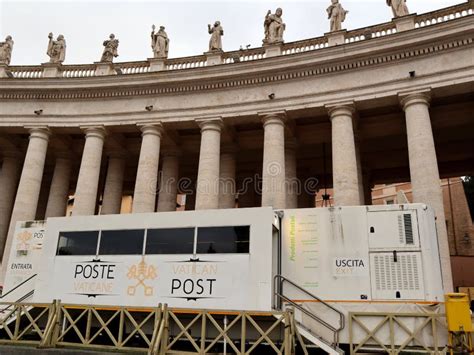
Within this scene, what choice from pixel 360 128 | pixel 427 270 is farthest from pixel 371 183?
pixel 427 270

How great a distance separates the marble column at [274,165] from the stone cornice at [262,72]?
7.95 feet

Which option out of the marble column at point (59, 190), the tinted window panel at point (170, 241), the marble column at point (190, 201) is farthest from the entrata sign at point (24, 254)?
the marble column at point (190, 201)

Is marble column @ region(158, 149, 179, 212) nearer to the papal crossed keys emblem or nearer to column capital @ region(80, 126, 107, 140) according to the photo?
column capital @ region(80, 126, 107, 140)

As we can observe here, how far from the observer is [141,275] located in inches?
433

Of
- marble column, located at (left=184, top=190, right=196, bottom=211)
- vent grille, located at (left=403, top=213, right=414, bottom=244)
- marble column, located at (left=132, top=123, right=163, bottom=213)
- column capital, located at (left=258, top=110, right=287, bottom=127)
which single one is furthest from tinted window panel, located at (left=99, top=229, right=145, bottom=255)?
marble column, located at (left=184, top=190, right=196, bottom=211)

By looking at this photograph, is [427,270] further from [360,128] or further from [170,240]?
[360,128]

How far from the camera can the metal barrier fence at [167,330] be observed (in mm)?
9102

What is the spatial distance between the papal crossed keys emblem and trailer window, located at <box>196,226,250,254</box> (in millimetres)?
1435

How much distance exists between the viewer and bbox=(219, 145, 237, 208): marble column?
73.5 feet

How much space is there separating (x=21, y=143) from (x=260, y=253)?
2248cm

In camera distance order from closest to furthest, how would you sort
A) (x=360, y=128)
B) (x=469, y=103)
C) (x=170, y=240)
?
1. (x=170, y=240)
2. (x=469, y=103)
3. (x=360, y=128)

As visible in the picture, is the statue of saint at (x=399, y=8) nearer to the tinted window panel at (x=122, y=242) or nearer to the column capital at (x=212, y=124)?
the column capital at (x=212, y=124)

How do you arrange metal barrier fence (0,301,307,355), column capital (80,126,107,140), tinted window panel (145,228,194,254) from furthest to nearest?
1. column capital (80,126,107,140)
2. tinted window panel (145,228,194,254)
3. metal barrier fence (0,301,307,355)

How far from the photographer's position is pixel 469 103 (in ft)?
66.3
